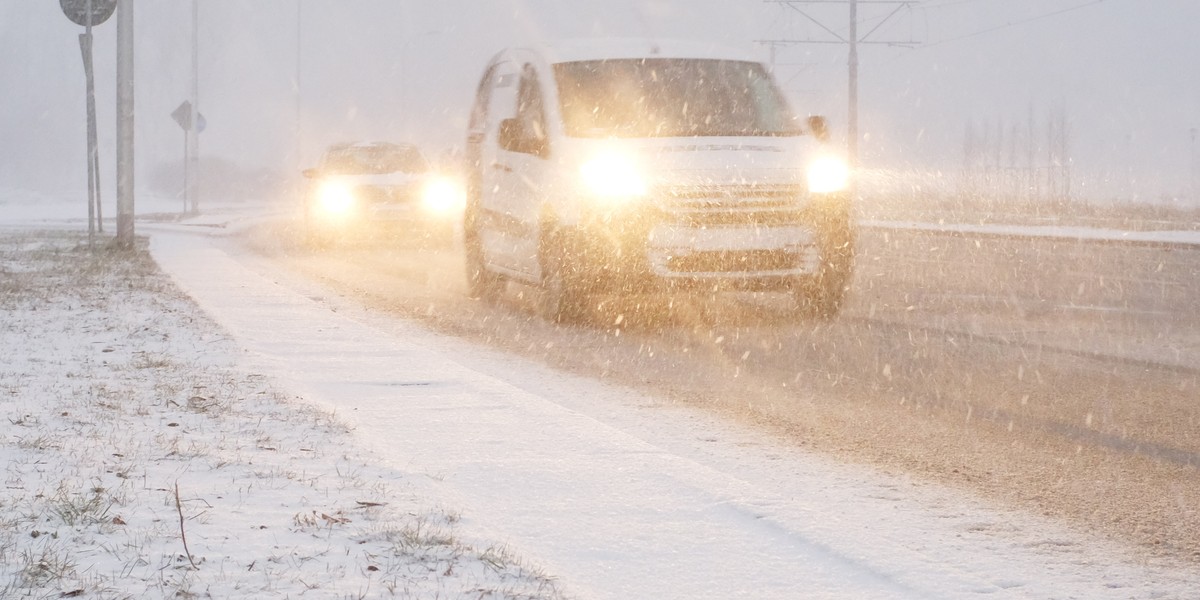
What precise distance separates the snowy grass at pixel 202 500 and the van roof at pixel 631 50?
3.95m

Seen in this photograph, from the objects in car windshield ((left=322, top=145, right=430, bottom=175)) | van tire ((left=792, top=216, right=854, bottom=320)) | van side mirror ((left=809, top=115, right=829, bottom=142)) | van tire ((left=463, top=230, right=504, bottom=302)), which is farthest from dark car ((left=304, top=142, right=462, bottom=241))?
van tire ((left=792, top=216, right=854, bottom=320))

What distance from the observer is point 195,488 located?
16.3 feet

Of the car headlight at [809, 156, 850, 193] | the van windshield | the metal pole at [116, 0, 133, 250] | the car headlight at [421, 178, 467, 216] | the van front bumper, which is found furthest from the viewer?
the car headlight at [421, 178, 467, 216]

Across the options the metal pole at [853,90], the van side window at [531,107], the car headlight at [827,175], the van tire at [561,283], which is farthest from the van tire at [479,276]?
the metal pole at [853,90]

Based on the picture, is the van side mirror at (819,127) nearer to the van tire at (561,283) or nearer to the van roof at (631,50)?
the van roof at (631,50)

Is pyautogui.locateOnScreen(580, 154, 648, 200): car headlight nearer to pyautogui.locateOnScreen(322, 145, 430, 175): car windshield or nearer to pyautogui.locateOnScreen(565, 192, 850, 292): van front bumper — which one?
pyautogui.locateOnScreen(565, 192, 850, 292): van front bumper

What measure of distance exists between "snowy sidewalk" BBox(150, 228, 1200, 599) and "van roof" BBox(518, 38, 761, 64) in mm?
3796

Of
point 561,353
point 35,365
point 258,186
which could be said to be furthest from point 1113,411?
point 258,186

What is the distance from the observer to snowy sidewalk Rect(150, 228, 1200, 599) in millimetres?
4074

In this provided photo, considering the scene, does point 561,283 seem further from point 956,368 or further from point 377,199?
point 377,199

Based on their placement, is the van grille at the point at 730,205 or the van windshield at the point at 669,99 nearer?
the van grille at the point at 730,205

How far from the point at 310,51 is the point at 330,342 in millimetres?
110808

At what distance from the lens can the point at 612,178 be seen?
32.0 feet

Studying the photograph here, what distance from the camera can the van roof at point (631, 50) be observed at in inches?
432
